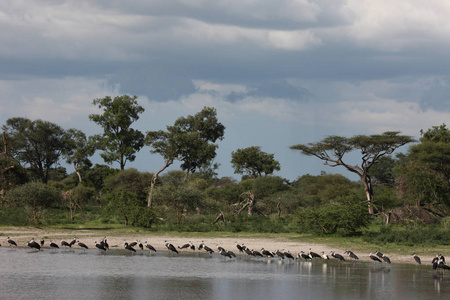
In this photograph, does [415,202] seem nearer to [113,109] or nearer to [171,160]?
[171,160]

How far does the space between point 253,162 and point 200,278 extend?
57083 mm

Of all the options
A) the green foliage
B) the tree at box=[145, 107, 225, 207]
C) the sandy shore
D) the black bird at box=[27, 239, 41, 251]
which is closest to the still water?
the black bird at box=[27, 239, 41, 251]

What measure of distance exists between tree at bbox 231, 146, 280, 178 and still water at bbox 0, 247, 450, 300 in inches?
1963

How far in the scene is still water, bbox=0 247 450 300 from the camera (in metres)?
17.5

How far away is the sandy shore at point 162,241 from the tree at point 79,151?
37.3 meters

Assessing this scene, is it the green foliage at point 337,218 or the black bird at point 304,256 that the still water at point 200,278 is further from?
the green foliage at point 337,218

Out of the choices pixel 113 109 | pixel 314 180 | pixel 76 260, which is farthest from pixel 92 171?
pixel 76 260

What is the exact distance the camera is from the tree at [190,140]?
199 ft

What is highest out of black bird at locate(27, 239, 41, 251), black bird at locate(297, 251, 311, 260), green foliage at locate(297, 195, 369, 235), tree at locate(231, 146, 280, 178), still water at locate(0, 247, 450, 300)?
tree at locate(231, 146, 280, 178)

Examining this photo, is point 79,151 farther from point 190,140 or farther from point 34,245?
point 34,245

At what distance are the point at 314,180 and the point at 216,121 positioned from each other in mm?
14291

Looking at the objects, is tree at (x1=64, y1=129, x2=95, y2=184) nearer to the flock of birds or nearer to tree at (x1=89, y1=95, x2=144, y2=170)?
tree at (x1=89, y1=95, x2=144, y2=170)

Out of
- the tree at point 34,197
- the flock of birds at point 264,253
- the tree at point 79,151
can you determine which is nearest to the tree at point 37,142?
the tree at point 79,151

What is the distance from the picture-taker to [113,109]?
208ft
